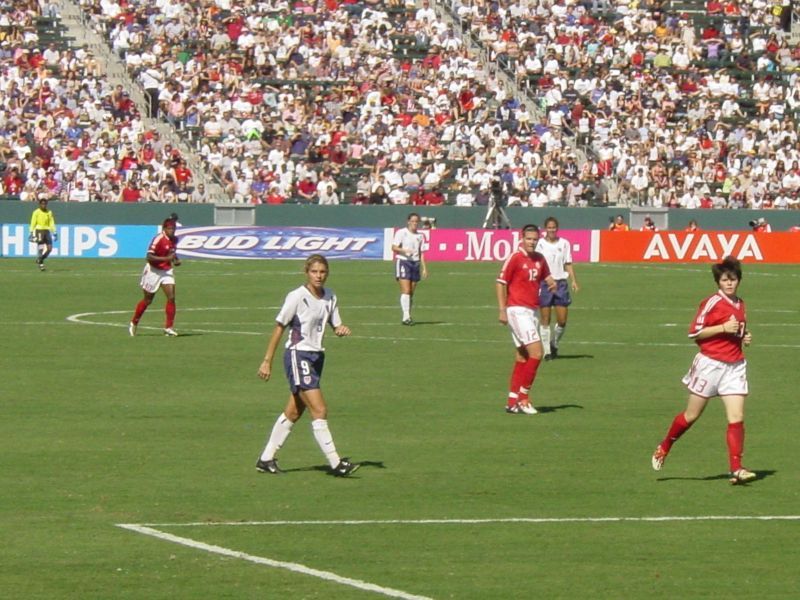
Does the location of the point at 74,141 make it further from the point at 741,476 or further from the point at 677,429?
the point at 741,476

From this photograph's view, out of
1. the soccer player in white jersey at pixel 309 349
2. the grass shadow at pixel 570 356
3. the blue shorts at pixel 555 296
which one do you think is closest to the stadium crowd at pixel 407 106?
the grass shadow at pixel 570 356

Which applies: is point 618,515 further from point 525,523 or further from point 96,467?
point 96,467

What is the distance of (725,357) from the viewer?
14984mm

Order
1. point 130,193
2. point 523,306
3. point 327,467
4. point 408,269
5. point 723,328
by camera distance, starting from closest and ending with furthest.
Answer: point 723,328 → point 327,467 → point 523,306 → point 408,269 → point 130,193

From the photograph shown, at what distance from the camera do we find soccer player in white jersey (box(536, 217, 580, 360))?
25.9m

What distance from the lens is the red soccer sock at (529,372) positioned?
20.1m

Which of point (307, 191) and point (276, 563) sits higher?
point (307, 191)

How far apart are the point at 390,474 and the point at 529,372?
482cm

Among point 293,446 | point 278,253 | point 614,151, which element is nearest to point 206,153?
point 278,253

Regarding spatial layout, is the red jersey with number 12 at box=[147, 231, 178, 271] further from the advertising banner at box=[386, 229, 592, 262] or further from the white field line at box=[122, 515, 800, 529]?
the advertising banner at box=[386, 229, 592, 262]

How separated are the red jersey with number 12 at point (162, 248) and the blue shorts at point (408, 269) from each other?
16.1 ft

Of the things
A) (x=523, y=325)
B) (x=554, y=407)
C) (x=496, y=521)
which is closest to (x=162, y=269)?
(x=523, y=325)

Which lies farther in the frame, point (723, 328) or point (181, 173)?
point (181, 173)

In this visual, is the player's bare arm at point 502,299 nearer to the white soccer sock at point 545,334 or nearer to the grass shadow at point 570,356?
the white soccer sock at point 545,334
